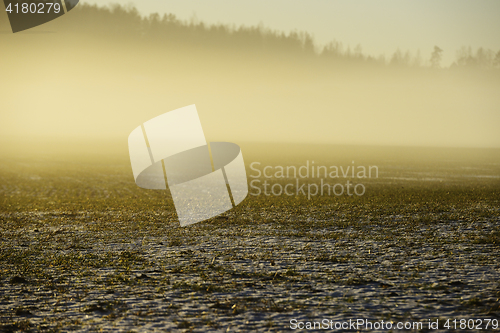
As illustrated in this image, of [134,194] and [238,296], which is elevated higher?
[238,296]

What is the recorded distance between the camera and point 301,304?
1116 cm

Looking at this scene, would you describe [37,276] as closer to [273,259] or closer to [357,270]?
[273,259]

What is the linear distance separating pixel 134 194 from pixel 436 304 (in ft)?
125

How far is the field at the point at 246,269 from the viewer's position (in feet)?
34.2

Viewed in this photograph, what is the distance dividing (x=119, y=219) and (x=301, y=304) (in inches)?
773

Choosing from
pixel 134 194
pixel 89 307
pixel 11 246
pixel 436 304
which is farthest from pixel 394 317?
pixel 134 194

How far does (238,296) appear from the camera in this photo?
11836 mm

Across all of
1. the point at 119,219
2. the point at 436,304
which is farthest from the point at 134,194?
the point at 436,304

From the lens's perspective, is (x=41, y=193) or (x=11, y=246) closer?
(x=11, y=246)

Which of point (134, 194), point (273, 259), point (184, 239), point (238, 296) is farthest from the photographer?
point (134, 194)

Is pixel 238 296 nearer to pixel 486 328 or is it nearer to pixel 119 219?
pixel 486 328

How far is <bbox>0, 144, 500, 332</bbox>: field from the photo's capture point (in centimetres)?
1044

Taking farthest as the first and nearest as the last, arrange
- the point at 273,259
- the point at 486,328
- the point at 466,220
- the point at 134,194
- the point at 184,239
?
the point at 134,194
the point at 466,220
the point at 184,239
the point at 273,259
the point at 486,328

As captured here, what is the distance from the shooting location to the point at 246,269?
14.9 meters
